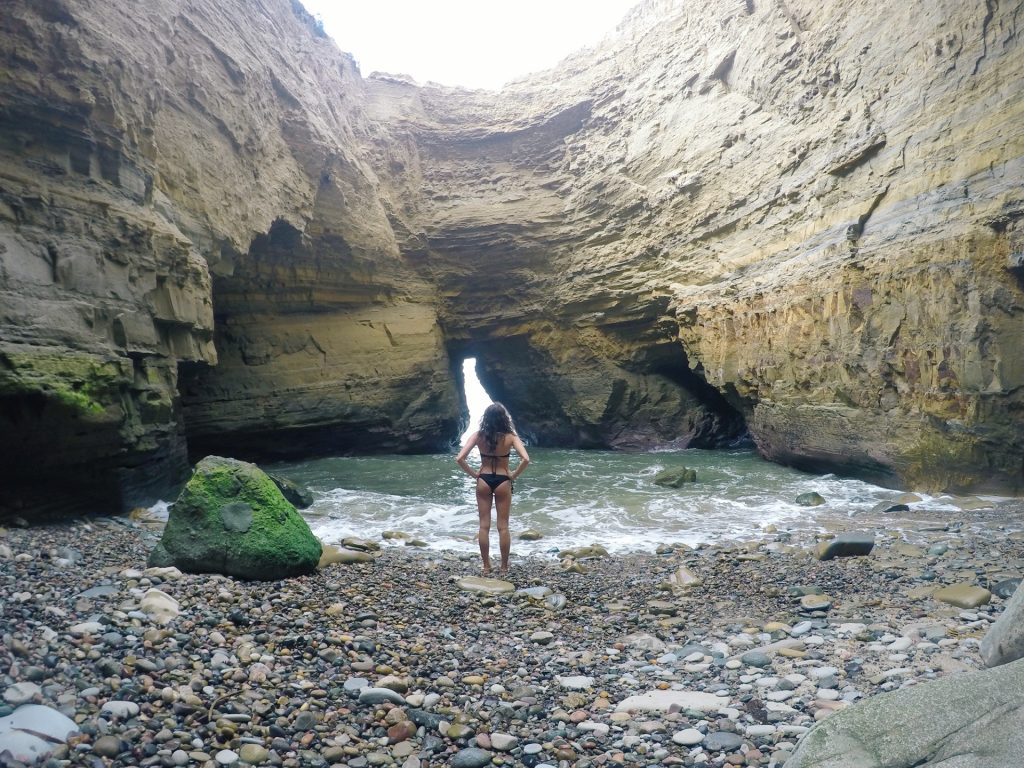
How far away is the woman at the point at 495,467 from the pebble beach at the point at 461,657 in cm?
51

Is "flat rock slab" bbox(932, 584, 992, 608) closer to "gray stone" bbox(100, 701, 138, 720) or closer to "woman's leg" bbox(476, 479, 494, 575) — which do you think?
"woman's leg" bbox(476, 479, 494, 575)

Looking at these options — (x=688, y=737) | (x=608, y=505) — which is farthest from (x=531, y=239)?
(x=688, y=737)

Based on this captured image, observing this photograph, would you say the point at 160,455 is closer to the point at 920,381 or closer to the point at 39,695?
the point at 39,695

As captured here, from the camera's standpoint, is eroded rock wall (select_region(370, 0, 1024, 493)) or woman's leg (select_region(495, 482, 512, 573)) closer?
woman's leg (select_region(495, 482, 512, 573))

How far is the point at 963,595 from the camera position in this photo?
404cm

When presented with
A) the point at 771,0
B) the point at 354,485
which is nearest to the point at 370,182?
the point at 354,485

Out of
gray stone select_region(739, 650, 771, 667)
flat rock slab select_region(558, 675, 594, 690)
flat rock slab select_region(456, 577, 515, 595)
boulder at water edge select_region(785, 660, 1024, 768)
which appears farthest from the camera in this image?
flat rock slab select_region(456, 577, 515, 595)

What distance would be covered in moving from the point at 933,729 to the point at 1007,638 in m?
1.16

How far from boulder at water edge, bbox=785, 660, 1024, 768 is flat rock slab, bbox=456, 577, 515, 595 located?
310cm

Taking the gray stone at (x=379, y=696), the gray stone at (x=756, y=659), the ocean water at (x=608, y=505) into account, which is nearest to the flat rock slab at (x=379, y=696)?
the gray stone at (x=379, y=696)

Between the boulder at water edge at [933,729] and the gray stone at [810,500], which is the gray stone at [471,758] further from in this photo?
the gray stone at [810,500]

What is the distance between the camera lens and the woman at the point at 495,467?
18.8ft

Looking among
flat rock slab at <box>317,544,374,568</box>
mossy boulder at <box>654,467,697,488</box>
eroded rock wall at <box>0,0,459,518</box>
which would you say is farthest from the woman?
mossy boulder at <box>654,467,697,488</box>

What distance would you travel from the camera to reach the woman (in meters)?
5.72
